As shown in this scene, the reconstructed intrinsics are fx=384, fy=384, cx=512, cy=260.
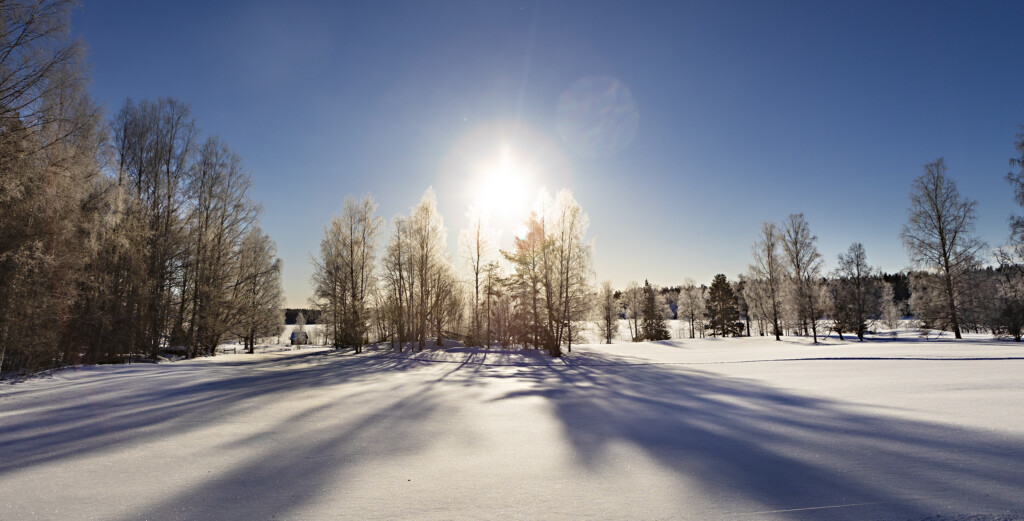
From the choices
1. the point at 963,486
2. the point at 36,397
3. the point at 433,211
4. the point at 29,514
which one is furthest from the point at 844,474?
the point at 433,211

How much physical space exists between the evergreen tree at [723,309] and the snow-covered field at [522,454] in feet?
157

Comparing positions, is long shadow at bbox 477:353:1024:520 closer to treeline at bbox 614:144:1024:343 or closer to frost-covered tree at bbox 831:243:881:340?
A: treeline at bbox 614:144:1024:343

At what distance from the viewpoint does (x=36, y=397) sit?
7520mm

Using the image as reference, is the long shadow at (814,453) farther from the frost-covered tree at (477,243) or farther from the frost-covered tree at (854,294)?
the frost-covered tree at (854,294)

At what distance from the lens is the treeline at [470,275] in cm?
2292

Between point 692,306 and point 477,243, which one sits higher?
point 477,243

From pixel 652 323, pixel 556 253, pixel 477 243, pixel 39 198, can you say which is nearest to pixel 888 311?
pixel 652 323

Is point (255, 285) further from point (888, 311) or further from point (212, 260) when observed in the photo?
point (888, 311)

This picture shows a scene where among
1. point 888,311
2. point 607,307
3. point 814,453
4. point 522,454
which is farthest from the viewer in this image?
point 607,307

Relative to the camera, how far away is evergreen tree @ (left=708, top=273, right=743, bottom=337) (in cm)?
5203

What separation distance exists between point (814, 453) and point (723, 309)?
54643 mm

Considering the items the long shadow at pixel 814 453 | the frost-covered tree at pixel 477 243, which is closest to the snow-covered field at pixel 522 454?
the long shadow at pixel 814 453

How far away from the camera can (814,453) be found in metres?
3.95

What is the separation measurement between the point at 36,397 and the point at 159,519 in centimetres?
846
